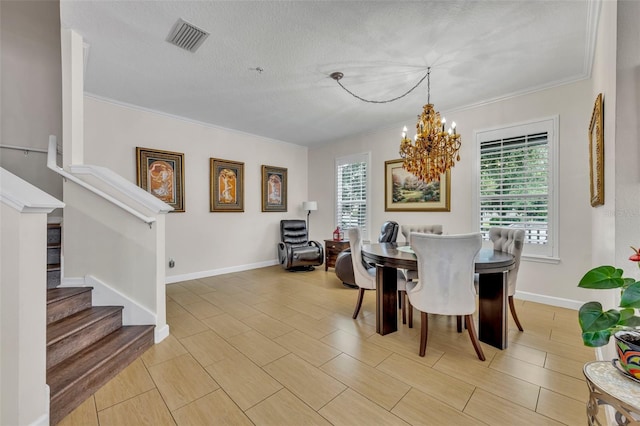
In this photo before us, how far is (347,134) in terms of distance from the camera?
533 centimetres

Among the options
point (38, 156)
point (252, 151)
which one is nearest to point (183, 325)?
point (38, 156)

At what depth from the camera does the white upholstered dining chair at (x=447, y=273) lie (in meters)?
1.95

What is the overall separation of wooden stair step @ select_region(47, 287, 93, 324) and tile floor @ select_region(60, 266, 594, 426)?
663 millimetres

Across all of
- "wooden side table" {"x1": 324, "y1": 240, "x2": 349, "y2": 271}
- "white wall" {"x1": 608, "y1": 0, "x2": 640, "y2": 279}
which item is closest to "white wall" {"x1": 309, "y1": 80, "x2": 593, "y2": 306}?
"wooden side table" {"x1": 324, "y1": 240, "x2": 349, "y2": 271}

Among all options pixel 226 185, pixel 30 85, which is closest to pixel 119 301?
pixel 30 85

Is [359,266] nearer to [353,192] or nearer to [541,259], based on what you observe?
[541,259]

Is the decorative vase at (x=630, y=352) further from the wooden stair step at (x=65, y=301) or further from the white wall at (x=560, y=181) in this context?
the wooden stair step at (x=65, y=301)

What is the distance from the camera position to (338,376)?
187 centimetres

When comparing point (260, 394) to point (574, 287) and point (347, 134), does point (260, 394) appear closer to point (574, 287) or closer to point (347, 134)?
point (574, 287)

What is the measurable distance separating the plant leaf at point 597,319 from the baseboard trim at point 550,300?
9.28ft

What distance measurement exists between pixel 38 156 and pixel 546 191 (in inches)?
227

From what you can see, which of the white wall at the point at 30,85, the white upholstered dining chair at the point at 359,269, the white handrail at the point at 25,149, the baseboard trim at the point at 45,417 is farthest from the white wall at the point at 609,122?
the white handrail at the point at 25,149

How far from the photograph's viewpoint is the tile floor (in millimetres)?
1512

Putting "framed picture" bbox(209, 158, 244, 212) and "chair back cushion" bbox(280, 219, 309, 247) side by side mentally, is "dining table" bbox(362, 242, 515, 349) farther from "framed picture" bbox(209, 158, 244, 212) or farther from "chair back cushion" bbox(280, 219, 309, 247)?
"framed picture" bbox(209, 158, 244, 212)
